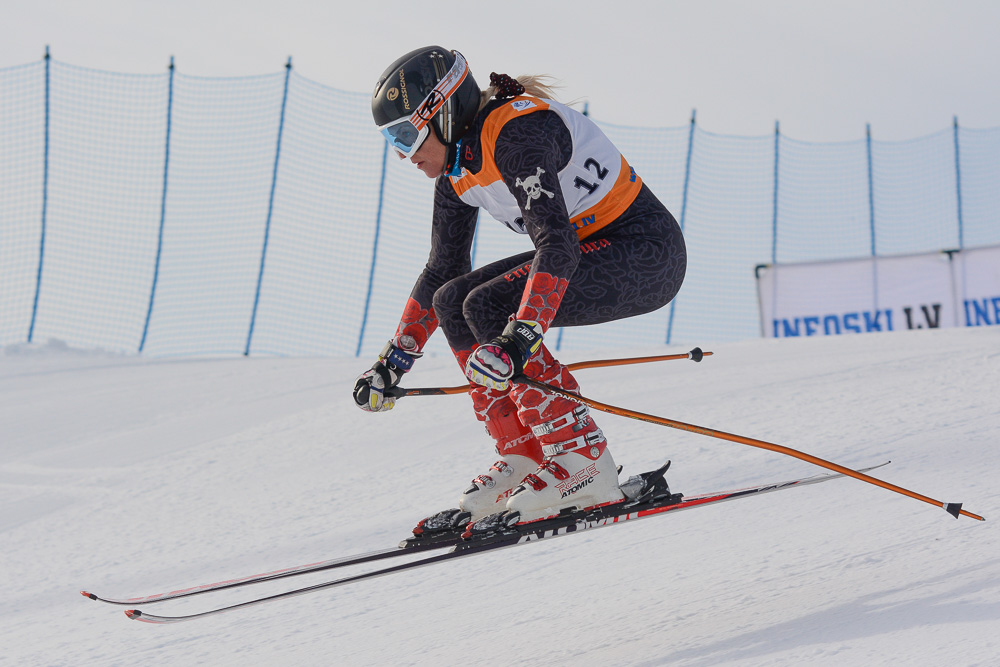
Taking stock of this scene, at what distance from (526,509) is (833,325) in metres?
9.14

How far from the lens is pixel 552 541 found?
389 cm

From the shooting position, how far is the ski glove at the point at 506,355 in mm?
2547

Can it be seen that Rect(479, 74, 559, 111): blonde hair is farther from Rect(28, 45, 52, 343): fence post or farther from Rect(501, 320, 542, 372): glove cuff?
Rect(28, 45, 52, 343): fence post

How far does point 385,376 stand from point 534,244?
2.61ft

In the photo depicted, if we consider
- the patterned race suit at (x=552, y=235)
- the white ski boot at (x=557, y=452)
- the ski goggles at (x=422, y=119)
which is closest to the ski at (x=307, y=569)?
the white ski boot at (x=557, y=452)

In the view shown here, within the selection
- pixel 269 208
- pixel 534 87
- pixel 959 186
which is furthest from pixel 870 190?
pixel 534 87

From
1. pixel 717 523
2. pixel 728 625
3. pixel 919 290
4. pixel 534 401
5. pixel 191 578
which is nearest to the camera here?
pixel 728 625

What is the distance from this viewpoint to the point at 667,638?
2623 mm

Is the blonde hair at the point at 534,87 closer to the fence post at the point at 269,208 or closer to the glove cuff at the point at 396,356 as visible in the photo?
the glove cuff at the point at 396,356

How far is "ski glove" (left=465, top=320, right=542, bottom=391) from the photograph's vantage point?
2.55 meters

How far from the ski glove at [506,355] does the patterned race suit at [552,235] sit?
41 millimetres

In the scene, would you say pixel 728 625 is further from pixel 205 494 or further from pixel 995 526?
pixel 205 494

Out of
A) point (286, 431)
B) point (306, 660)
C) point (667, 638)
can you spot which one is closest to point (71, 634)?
point (306, 660)

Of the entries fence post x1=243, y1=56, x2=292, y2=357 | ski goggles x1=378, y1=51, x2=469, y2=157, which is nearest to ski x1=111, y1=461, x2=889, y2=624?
ski goggles x1=378, y1=51, x2=469, y2=157
